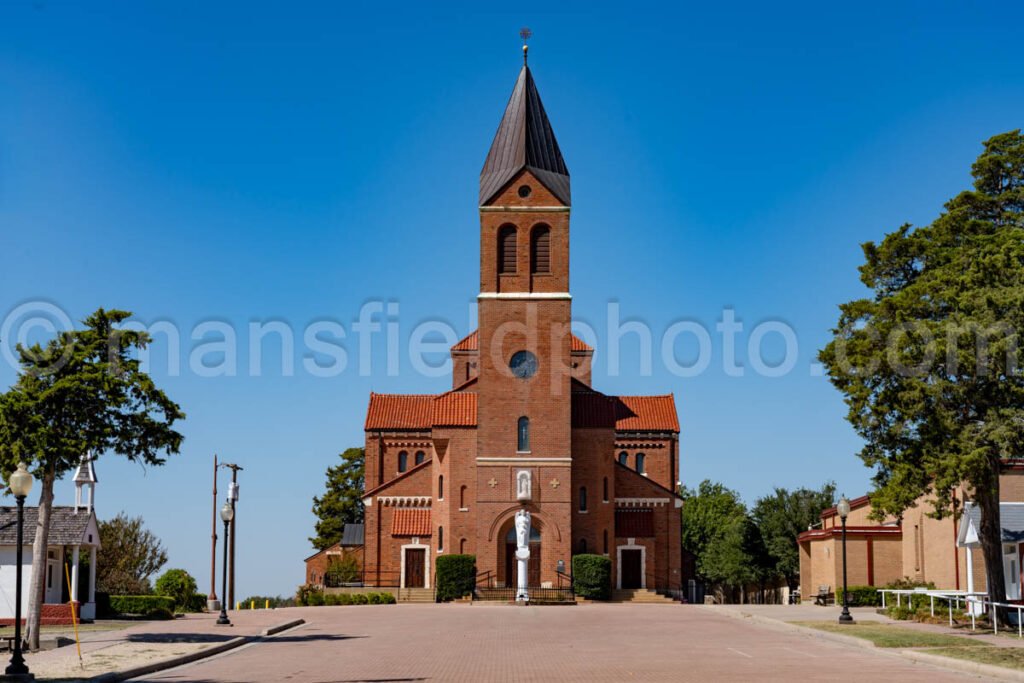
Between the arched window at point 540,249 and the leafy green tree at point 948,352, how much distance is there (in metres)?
27.0

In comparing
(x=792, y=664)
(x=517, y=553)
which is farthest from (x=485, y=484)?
(x=792, y=664)

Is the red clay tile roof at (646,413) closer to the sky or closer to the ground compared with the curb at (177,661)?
closer to the sky

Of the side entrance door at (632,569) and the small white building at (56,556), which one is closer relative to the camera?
the small white building at (56,556)

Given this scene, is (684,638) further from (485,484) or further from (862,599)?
(485,484)

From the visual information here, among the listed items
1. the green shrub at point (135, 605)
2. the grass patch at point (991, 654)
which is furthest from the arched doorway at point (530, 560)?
the grass patch at point (991, 654)

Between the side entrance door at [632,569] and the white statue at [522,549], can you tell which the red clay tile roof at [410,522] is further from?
the side entrance door at [632,569]

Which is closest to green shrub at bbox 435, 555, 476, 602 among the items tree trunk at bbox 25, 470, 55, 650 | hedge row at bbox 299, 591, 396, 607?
hedge row at bbox 299, 591, 396, 607

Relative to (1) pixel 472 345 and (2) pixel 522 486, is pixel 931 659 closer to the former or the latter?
(2) pixel 522 486

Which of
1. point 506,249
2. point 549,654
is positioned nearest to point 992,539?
point 549,654

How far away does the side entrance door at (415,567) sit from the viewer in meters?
63.4

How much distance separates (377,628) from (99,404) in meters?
11.5

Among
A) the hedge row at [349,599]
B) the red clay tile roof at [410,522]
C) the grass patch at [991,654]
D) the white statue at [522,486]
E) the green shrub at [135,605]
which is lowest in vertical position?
Answer: the hedge row at [349,599]

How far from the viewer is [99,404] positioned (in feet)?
92.1

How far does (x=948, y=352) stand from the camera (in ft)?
97.0
